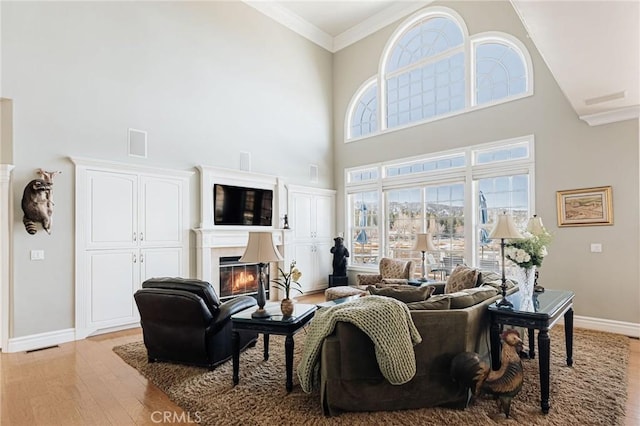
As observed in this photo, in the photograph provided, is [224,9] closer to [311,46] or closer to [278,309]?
[311,46]

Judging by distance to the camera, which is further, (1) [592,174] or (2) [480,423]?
(1) [592,174]

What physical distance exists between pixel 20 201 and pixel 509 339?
5375mm

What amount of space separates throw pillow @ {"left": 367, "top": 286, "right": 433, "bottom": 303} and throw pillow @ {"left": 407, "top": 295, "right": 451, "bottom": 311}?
0.41 feet

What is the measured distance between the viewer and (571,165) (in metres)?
4.94

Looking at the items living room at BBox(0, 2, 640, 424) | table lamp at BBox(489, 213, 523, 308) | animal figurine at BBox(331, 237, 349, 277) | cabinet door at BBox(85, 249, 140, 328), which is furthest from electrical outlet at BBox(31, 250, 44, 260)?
table lamp at BBox(489, 213, 523, 308)

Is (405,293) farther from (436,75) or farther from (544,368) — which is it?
(436,75)

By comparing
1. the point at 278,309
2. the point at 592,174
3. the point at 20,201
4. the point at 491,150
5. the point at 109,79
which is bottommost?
the point at 278,309

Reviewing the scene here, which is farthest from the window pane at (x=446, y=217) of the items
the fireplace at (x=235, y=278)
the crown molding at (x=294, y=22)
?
the crown molding at (x=294, y=22)

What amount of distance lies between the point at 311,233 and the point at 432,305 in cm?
522

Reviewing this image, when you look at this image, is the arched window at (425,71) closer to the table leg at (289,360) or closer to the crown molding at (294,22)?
the crown molding at (294,22)

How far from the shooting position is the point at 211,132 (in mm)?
6117

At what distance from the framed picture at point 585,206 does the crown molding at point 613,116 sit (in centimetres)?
88

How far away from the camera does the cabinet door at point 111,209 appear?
468 cm

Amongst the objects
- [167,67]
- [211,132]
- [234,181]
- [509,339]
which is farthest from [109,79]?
[509,339]
